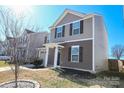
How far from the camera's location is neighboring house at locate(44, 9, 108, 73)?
6559 millimetres

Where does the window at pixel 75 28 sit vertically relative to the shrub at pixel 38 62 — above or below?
above

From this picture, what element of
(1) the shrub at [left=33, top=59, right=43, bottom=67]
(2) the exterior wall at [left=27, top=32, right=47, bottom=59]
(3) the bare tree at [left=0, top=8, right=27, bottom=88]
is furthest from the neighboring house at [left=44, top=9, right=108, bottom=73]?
(3) the bare tree at [left=0, top=8, right=27, bottom=88]

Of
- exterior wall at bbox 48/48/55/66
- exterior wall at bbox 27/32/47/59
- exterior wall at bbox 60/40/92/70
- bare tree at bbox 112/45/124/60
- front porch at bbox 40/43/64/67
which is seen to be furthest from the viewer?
exterior wall at bbox 48/48/55/66

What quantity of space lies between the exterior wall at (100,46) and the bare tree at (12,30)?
12.8 ft

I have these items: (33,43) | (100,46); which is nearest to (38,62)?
(33,43)

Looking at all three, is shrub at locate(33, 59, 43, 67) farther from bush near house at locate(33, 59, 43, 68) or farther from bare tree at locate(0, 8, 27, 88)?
bare tree at locate(0, 8, 27, 88)

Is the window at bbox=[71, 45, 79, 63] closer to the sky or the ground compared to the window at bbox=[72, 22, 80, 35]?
closer to the ground

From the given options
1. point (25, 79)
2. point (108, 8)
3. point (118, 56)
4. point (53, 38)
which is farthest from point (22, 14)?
point (118, 56)

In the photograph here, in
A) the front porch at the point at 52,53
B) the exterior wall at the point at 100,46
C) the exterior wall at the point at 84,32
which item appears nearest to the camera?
the exterior wall at the point at 100,46

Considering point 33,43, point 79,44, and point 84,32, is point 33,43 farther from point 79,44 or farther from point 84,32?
point 84,32

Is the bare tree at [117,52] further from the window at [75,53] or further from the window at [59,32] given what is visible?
the window at [59,32]

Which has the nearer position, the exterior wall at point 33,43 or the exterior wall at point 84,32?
the exterior wall at point 33,43

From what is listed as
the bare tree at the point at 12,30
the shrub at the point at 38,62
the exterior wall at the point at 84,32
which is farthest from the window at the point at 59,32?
the bare tree at the point at 12,30

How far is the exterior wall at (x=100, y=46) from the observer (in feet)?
21.7
